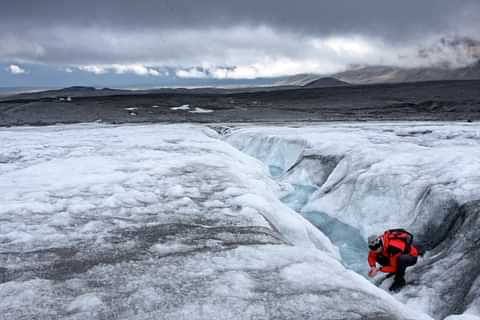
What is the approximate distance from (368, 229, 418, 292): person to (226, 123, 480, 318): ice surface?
0.20 metres

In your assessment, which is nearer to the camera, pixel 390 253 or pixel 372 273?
pixel 390 253

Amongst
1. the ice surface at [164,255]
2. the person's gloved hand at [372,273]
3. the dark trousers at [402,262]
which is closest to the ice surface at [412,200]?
the dark trousers at [402,262]

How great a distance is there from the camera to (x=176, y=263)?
4.22m

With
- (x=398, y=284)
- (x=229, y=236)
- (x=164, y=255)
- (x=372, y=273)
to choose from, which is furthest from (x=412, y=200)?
(x=164, y=255)

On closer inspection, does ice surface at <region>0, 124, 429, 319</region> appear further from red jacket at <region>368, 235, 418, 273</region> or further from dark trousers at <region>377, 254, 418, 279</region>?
dark trousers at <region>377, 254, 418, 279</region>

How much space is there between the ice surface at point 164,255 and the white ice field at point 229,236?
20mm

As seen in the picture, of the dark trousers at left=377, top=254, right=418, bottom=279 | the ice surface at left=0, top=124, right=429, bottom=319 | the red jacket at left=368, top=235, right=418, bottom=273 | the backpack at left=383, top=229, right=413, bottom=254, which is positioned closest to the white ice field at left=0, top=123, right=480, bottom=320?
the ice surface at left=0, top=124, right=429, bottom=319

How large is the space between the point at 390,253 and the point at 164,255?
2743 mm

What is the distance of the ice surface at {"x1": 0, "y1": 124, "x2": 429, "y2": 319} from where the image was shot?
3.34 metres

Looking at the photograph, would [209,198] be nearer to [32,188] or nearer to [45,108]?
[32,188]

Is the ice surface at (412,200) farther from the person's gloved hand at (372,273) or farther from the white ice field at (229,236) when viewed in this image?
Answer: the person's gloved hand at (372,273)

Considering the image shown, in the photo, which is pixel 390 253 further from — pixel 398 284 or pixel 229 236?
pixel 229 236

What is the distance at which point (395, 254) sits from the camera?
4.90m

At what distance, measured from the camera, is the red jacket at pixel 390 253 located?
4867 mm
